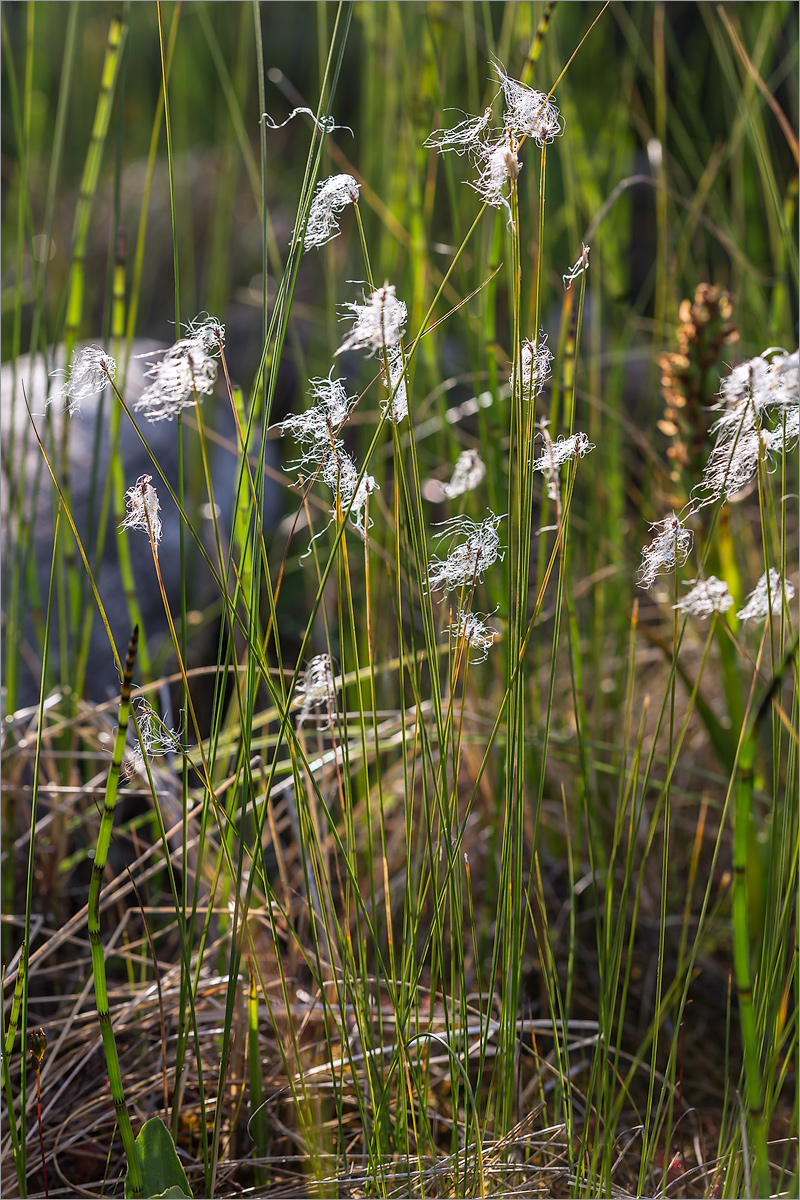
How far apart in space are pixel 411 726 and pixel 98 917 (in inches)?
15.6

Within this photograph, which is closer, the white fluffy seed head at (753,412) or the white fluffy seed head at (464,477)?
the white fluffy seed head at (753,412)

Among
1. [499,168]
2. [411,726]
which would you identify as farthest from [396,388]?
[411,726]

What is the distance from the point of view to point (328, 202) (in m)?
0.53

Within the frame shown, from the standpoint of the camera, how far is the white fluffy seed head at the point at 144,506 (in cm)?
53

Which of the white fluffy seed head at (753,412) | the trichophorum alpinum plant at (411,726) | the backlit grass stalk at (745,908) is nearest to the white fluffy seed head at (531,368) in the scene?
the trichophorum alpinum plant at (411,726)

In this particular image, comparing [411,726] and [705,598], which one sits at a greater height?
[705,598]

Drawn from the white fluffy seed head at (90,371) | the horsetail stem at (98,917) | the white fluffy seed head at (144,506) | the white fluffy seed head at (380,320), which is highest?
the white fluffy seed head at (380,320)

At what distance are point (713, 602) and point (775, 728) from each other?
4.5 inches

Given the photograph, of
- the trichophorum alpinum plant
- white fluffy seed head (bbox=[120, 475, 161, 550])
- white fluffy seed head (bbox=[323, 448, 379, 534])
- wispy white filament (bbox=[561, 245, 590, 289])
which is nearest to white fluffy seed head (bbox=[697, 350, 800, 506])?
the trichophorum alpinum plant

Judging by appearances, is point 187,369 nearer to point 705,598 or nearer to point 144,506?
point 144,506

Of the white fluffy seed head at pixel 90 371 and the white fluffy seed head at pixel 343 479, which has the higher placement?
the white fluffy seed head at pixel 90 371

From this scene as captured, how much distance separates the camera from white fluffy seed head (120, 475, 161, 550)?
53cm

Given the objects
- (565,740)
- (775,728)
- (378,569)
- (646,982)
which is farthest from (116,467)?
(646,982)

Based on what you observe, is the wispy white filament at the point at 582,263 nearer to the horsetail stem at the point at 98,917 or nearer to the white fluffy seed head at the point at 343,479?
the white fluffy seed head at the point at 343,479
